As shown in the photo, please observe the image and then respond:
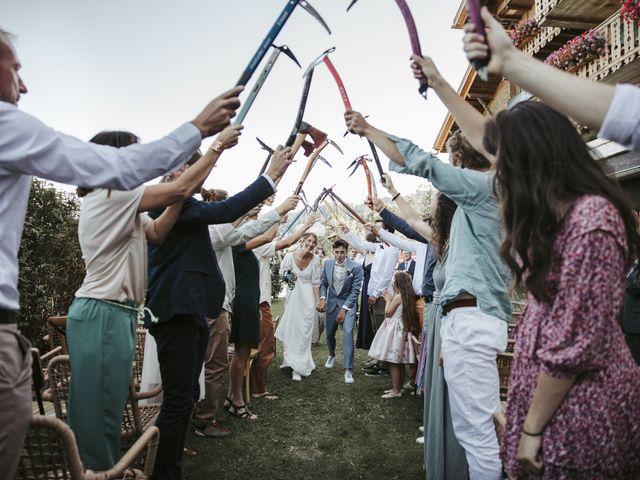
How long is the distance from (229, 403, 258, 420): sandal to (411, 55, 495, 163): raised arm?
446 centimetres

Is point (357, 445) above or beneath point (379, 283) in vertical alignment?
beneath

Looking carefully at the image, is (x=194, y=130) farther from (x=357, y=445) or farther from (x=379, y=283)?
(x=379, y=283)

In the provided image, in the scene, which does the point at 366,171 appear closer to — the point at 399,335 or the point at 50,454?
the point at 399,335

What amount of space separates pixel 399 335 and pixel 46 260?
545 cm

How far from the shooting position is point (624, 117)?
1.08 m

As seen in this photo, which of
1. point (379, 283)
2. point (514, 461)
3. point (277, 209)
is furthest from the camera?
point (379, 283)

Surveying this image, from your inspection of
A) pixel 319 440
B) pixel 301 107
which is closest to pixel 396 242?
pixel 319 440

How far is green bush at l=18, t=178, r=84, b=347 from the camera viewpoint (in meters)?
6.27

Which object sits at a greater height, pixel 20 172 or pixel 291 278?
pixel 20 172

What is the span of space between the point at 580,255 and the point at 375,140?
1.35m

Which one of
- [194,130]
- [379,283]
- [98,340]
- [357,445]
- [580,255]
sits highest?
[194,130]

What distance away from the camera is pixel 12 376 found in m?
1.29

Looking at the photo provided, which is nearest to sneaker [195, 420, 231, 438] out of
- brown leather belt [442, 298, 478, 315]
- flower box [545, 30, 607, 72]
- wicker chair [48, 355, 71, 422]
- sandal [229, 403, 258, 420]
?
sandal [229, 403, 258, 420]

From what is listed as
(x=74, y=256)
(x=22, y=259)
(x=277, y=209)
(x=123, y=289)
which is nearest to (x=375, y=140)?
(x=123, y=289)
